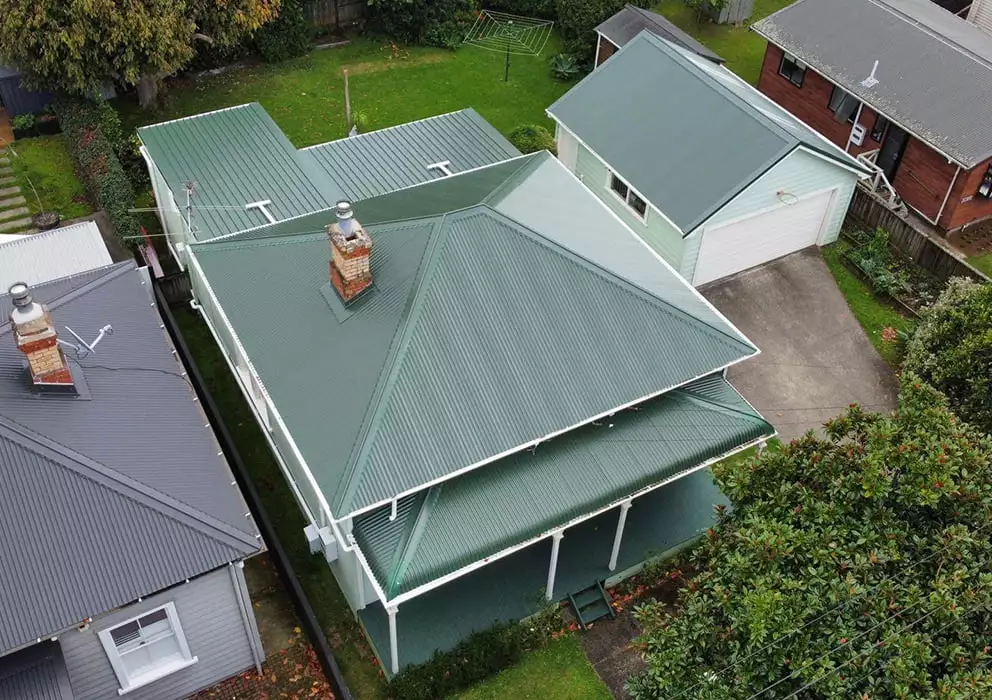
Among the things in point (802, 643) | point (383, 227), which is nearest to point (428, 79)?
point (383, 227)

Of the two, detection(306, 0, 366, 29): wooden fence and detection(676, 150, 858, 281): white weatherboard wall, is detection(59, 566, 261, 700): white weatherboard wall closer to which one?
detection(676, 150, 858, 281): white weatherboard wall

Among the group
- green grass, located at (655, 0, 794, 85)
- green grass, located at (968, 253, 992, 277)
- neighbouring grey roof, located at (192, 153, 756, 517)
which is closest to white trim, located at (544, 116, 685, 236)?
neighbouring grey roof, located at (192, 153, 756, 517)

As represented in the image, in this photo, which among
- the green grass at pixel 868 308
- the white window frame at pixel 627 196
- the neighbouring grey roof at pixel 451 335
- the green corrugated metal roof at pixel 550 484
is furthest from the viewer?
the white window frame at pixel 627 196

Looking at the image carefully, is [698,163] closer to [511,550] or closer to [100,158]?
[511,550]

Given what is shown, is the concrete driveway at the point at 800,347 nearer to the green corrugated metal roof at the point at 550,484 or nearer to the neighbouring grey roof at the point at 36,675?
the green corrugated metal roof at the point at 550,484

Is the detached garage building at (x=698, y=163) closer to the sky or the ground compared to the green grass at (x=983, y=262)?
closer to the sky

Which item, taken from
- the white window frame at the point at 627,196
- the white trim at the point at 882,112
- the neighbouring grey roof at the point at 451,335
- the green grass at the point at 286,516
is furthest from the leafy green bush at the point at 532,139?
the green grass at the point at 286,516

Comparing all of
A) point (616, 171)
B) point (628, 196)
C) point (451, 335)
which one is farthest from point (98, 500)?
point (628, 196)

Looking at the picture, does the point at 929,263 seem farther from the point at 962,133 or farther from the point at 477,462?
the point at 477,462
